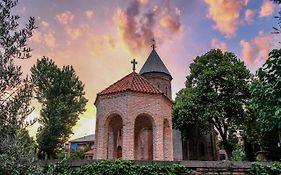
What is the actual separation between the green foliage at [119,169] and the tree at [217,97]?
18.2 meters

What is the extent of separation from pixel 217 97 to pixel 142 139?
12.1 metres

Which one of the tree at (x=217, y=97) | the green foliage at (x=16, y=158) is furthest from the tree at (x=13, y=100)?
the tree at (x=217, y=97)

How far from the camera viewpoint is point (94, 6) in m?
12.6

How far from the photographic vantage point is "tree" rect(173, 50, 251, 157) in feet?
93.2

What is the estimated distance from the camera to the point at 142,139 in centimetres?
2047

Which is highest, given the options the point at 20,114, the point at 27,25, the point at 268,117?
the point at 27,25

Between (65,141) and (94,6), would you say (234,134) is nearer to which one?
(65,141)

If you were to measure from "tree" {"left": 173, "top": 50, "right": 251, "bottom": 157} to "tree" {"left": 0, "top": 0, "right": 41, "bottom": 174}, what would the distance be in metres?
24.4

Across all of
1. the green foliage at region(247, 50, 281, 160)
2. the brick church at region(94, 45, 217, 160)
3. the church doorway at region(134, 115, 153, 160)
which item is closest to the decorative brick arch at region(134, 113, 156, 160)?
the church doorway at region(134, 115, 153, 160)

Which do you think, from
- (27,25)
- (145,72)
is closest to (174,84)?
(145,72)

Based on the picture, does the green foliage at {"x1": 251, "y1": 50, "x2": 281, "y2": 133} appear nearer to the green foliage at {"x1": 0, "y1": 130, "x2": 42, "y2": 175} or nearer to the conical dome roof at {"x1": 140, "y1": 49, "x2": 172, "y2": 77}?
the green foliage at {"x1": 0, "y1": 130, "x2": 42, "y2": 175}

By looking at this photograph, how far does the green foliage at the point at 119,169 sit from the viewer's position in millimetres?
10516

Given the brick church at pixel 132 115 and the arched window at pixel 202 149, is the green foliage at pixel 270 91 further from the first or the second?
the arched window at pixel 202 149

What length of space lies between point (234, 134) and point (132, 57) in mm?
21308
